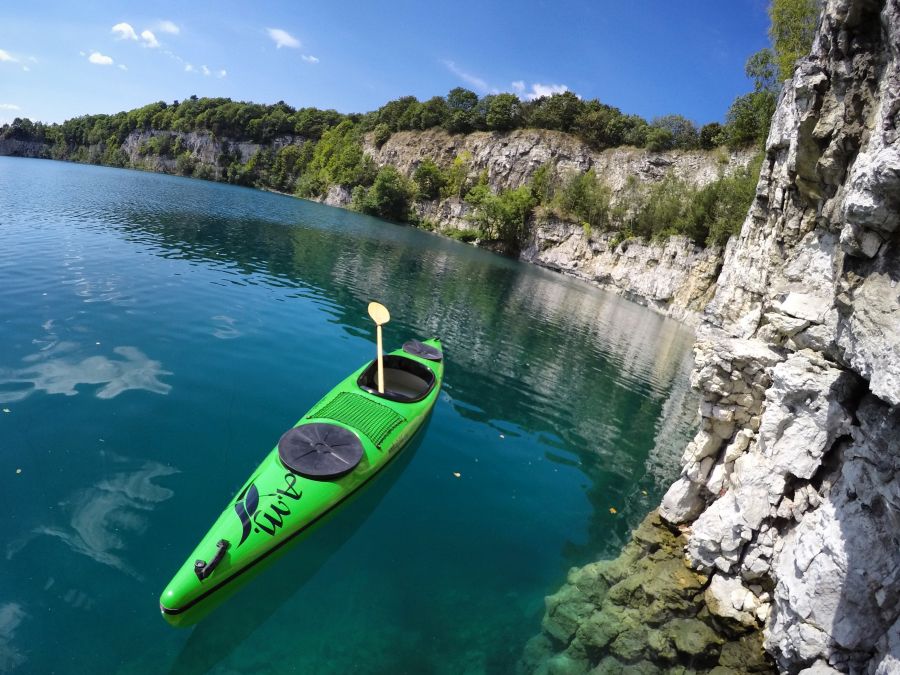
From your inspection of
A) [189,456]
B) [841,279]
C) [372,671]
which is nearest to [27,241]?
[189,456]

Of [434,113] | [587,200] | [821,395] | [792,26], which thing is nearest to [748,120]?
[587,200]

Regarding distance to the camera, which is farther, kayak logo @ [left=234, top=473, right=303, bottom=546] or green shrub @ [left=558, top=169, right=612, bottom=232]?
green shrub @ [left=558, top=169, right=612, bottom=232]

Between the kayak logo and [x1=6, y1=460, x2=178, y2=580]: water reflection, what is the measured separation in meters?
1.26

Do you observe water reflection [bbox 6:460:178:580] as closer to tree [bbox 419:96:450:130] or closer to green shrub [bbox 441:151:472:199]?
green shrub [bbox 441:151:472:199]

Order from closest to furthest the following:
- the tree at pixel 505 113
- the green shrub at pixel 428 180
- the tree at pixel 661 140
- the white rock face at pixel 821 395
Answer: the white rock face at pixel 821 395, the tree at pixel 661 140, the tree at pixel 505 113, the green shrub at pixel 428 180

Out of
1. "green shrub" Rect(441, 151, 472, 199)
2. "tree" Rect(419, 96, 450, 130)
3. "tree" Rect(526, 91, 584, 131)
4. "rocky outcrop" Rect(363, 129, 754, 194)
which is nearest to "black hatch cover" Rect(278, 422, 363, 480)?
"rocky outcrop" Rect(363, 129, 754, 194)

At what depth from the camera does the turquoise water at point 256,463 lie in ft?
16.7

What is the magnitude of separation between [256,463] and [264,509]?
6.62 ft

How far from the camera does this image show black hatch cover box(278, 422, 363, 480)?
6828 mm

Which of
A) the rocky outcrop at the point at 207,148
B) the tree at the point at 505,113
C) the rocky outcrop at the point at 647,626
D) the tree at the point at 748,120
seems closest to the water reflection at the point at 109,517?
the rocky outcrop at the point at 647,626

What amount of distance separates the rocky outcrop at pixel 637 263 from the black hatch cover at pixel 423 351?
113 feet

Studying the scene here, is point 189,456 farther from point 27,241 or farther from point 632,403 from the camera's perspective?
point 27,241

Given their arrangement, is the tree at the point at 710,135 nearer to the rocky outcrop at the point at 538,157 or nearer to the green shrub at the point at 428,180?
the rocky outcrop at the point at 538,157

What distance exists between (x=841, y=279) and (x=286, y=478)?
7.40m
